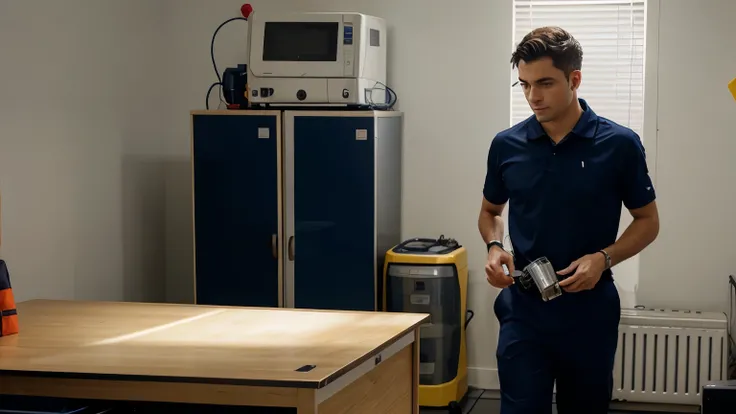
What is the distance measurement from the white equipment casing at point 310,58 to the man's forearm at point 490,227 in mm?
1650

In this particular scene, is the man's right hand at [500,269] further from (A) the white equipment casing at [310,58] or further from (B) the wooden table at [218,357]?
(A) the white equipment casing at [310,58]

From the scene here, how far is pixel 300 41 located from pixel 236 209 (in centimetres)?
92

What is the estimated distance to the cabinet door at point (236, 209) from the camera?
4973 millimetres

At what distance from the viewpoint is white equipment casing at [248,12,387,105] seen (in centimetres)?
485

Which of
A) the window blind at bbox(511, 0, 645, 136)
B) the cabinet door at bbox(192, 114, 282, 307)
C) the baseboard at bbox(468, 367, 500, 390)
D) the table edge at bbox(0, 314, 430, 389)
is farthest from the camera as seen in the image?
the baseboard at bbox(468, 367, 500, 390)

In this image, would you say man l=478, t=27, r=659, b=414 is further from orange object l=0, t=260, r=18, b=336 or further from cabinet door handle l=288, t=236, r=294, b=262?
cabinet door handle l=288, t=236, r=294, b=262

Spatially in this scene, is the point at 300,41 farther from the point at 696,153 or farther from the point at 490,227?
the point at 696,153

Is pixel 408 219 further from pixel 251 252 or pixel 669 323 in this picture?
pixel 669 323

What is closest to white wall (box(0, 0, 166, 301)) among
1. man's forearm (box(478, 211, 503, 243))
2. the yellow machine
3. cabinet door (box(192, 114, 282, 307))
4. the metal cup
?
cabinet door (box(192, 114, 282, 307))

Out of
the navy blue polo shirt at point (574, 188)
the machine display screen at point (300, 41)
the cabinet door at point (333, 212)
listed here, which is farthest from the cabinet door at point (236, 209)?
the navy blue polo shirt at point (574, 188)

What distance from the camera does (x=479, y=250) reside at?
17.5ft

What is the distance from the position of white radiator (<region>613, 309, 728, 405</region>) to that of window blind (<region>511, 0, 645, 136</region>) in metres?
1.01

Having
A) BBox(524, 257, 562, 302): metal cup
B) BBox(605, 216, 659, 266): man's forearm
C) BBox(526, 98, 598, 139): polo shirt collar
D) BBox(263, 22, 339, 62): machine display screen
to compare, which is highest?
BBox(263, 22, 339, 62): machine display screen

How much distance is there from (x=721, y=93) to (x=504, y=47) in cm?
114
